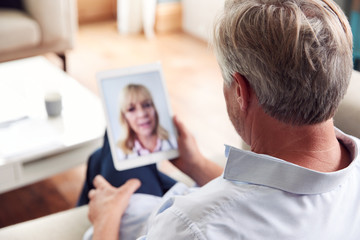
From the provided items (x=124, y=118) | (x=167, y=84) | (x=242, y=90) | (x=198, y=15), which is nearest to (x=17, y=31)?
(x=167, y=84)

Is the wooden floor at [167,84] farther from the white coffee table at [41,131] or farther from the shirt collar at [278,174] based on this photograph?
the shirt collar at [278,174]

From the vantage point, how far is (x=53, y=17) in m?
3.06

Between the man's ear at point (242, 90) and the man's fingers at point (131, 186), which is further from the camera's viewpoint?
the man's fingers at point (131, 186)

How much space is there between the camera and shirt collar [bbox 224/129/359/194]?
856mm

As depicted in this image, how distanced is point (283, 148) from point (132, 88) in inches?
29.6

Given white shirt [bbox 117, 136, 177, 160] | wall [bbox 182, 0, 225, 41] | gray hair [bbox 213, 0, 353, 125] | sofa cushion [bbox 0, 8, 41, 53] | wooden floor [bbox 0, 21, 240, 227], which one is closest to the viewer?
gray hair [bbox 213, 0, 353, 125]

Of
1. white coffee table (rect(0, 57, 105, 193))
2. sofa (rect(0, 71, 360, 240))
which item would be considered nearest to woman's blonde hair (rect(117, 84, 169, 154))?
sofa (rect(0, 71, 360, 240))

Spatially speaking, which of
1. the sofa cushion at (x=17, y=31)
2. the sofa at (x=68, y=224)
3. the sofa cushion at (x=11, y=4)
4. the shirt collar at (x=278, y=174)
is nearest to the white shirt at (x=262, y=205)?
the shirt collar at (x=278, y=174)

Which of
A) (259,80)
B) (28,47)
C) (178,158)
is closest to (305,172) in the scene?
(259,80)

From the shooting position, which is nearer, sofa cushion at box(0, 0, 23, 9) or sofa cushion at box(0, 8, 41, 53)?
sofa cushion at box(0, 8, 41, 53)

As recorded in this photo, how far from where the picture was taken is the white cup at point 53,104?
200 centimetres

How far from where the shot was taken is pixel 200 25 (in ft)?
12.9

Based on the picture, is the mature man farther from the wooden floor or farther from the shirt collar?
the wooden floor

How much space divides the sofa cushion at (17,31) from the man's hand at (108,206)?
5.60 feet
